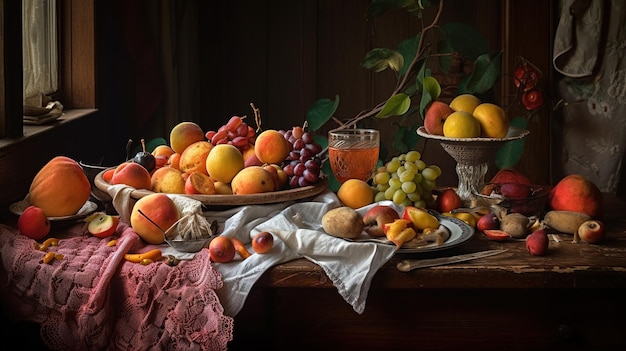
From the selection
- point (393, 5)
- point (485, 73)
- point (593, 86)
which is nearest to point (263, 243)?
point (485, 73)

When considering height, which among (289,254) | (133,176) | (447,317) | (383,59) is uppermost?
(383,59)

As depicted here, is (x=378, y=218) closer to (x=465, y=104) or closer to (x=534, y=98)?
(x=465, y=104)

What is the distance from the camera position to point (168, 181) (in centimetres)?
160

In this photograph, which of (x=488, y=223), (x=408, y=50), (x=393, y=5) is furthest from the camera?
(x=408, y=50)

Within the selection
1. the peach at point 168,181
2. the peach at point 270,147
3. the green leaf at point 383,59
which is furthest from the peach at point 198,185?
the green leaf at point 383,59

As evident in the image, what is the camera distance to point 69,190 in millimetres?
1520

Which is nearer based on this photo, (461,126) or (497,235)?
(497,235)

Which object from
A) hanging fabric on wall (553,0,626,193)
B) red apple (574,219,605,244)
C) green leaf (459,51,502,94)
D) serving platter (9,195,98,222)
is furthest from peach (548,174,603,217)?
hanging fabric on wall (553,0,626,193)

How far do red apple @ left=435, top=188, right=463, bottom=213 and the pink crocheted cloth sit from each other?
1.86 ft

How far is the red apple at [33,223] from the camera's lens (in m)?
1.44

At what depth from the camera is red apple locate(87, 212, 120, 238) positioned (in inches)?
58.0

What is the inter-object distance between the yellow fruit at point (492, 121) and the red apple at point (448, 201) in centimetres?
14

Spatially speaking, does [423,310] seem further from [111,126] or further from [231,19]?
[231,19]

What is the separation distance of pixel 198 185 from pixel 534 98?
137 cm
